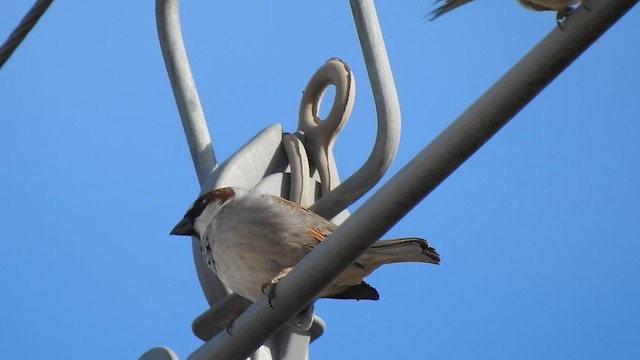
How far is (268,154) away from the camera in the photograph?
3.71 meters

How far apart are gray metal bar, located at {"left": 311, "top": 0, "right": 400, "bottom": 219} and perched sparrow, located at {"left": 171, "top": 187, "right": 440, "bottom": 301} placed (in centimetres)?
15

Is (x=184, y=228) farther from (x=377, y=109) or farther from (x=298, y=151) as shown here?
(x=377, y=109)

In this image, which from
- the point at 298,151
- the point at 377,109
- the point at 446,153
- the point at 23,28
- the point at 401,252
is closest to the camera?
the point at 446,153

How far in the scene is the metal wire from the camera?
2238mm

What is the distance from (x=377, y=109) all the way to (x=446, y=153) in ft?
4.37

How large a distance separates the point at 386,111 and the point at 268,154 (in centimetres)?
52

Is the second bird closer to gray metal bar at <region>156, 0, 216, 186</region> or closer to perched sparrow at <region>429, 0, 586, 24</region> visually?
perched sparrow at <region>429, 0, 586, 24</region>

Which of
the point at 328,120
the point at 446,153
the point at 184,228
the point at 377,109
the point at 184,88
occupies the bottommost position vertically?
the point at 446,153

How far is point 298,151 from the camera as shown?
3.71 meters

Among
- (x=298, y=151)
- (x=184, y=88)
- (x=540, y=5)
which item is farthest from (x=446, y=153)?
(x=184, y=88)

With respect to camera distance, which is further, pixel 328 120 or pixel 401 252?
pixel 328 120

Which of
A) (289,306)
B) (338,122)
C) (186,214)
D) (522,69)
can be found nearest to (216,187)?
(186,214)

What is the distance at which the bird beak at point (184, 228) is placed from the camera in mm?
3754

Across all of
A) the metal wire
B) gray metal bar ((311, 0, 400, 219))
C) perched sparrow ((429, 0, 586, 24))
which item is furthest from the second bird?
the metal wire
